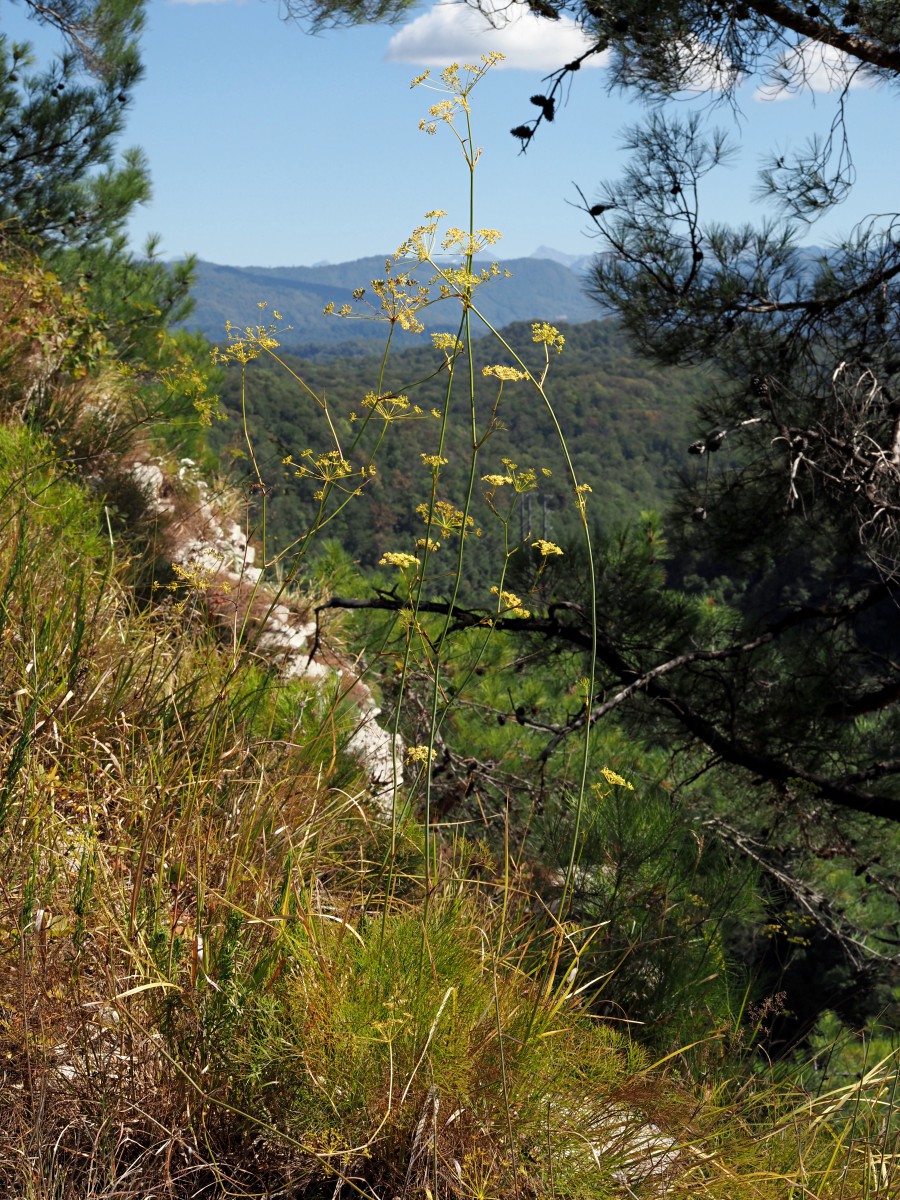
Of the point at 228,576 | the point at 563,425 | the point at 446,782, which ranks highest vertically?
the point at 563,425

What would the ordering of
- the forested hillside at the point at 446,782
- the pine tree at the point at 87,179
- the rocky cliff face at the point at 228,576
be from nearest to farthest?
the forested hillside at the point at 446,782 → the rocky cliff face at the point at 228,576 → the pine tree at the point at 87,179

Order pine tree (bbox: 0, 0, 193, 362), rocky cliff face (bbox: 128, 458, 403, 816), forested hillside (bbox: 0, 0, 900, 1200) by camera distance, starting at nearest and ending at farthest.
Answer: forested hillside (bbox: 0, 0, 900, 1200) < rocky cliff face (bbox: 128, 458, 403, 816) < pine tree (bbox: 0, 0, 193, 362)

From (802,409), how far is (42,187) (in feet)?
23.9

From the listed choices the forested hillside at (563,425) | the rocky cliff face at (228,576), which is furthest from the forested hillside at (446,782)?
the forested hillside at (563,425)

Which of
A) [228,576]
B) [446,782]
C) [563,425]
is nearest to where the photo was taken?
[446,782]

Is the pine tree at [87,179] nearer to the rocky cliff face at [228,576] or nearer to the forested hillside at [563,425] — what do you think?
the rocky cliff face at [228,576]

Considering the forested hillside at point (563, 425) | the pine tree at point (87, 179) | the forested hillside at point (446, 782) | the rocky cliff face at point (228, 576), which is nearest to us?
the forested hillside at point (446, 782)

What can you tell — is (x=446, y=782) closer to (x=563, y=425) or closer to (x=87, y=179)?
(x=87, y=179)

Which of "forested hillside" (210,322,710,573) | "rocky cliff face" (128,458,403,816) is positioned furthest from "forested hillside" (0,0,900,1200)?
"forested hillside" (210,322,710,573)

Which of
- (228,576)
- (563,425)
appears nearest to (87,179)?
(228,576)

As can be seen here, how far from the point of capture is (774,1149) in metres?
1.62

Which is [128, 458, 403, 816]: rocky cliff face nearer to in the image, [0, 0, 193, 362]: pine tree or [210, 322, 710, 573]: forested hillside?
[0, 0, 193, 362]: pine tree

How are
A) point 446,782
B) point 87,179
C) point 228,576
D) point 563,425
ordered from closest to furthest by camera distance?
1. point 446,782
2. point 228,576
3. point 87,179
4. point 563,425

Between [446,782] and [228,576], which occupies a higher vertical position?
[228,576]
